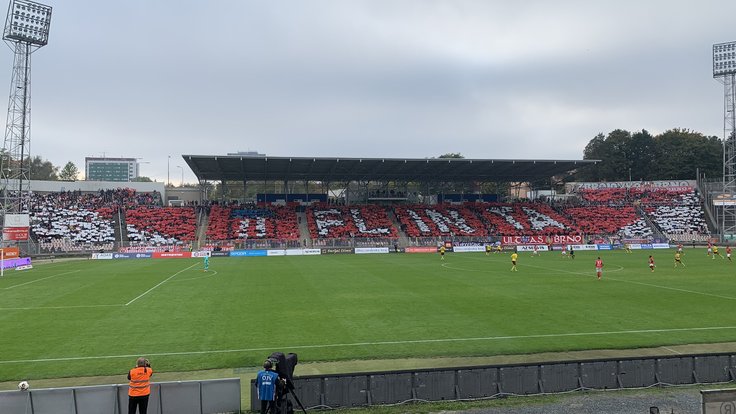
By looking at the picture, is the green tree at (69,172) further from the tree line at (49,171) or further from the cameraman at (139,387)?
the cameraman at (139,387)

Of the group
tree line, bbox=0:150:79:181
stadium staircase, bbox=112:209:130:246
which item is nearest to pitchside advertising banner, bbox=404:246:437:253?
stadium staircase, bbox=112:209:130:246

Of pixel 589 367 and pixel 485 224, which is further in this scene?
pixel 485 224

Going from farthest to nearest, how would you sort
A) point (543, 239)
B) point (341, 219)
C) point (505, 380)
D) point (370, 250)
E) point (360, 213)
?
point (360, 213) → point (341, 219) → point (543, 239) → point (370, 250) → point (505, 380)

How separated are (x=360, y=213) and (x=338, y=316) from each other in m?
53.7

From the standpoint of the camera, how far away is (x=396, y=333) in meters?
17.8

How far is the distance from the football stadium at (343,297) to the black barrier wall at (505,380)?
0.04m

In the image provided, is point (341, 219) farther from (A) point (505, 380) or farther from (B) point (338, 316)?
(A) point (505, 380)

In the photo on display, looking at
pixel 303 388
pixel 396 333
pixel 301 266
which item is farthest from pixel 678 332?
pixel 301 266

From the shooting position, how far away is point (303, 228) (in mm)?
69562

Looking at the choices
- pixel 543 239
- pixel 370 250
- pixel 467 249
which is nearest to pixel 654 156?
pixel 543 239

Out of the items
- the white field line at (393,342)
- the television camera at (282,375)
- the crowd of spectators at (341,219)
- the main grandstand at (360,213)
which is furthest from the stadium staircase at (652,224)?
the television camera at (282,375)

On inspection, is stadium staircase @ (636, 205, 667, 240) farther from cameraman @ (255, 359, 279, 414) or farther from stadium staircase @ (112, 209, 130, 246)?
cameraman @ (255, 359, 279, 414)

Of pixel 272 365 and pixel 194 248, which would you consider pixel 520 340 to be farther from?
pixel 194 248

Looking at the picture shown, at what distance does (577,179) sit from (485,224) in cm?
6683
